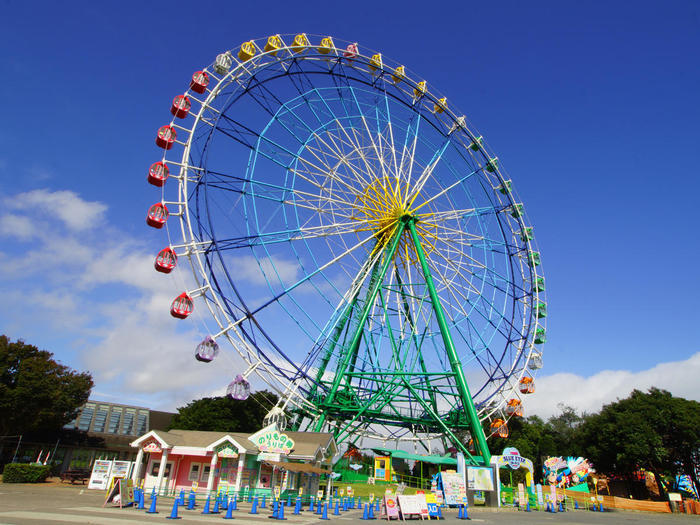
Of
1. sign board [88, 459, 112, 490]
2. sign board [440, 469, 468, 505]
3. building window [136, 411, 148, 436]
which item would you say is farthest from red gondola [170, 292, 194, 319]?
building window [136, 411, 148, 436]

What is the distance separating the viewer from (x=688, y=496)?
144ft

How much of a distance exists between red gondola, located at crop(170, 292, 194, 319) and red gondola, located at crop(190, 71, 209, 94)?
11.1 metres

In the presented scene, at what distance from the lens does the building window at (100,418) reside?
51806 millimetres

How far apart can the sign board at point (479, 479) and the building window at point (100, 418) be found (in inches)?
1769

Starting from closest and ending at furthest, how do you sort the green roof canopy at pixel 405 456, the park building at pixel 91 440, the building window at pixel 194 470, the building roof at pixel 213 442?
1. the building roof at pixel 213 442
2. the building window at pixel 194 470
3. the green roof canopy at pixel 405 456
4. the park building at pixel 91 440

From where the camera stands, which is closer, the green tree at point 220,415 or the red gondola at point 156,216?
the red gondola at point 156,216

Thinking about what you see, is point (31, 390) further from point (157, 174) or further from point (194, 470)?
point (157, 174)

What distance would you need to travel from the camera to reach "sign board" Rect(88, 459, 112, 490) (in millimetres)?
24078

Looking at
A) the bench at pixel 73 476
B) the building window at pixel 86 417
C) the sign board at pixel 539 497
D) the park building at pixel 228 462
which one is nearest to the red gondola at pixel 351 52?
the park building at pixel 228 462

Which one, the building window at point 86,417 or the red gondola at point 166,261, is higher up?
the red gondola at point 166,261

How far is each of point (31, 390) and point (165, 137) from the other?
78.8 feet

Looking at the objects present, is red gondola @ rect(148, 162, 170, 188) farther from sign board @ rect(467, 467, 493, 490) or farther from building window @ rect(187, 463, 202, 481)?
sign board @ rect(467, 467, 493, 490)

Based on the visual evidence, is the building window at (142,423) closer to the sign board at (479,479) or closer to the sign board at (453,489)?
the sign board at (479,479)

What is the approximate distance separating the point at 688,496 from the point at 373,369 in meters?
37.6
